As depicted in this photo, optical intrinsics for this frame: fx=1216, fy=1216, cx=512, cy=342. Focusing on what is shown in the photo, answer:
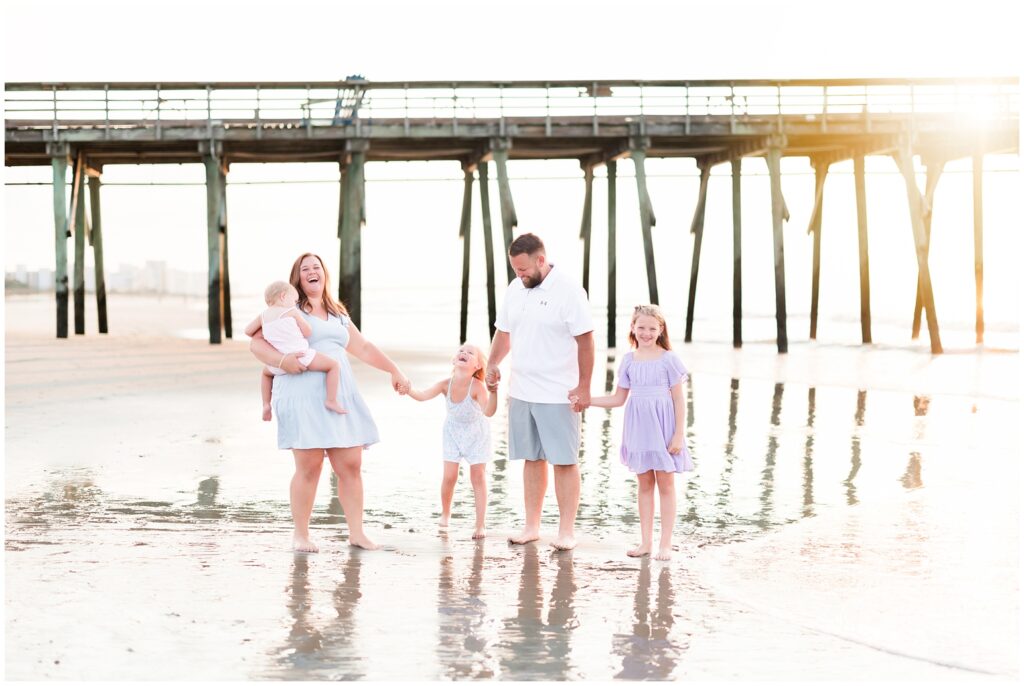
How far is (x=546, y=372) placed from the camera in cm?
577

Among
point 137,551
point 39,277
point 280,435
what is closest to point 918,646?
point 280,435

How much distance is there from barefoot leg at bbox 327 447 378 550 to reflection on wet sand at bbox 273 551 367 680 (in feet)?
1.89

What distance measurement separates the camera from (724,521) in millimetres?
6422

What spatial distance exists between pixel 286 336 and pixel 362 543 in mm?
1011

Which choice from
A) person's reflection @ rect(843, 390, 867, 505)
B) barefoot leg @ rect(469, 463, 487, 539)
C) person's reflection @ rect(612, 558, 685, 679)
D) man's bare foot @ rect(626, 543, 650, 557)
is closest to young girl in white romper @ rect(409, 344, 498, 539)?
barefoot leg @ rect(469, 463, 487, 539)

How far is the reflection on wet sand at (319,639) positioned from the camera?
378 centimetres

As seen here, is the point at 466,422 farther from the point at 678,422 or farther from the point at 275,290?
the point at 275,290

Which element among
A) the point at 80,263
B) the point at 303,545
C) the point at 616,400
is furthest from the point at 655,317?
the point at 80,263

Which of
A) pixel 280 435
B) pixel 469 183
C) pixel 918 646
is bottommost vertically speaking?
pixel 918 646

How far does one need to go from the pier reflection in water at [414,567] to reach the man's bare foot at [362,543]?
8 cm

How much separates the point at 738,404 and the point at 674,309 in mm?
53624

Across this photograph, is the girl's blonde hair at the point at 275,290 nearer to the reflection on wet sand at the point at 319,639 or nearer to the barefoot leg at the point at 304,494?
the barefoot leg at the point at 304,494

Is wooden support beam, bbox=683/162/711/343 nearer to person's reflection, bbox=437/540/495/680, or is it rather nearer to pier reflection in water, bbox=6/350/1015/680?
pier reflection in water, bbox=6/350/1015/680

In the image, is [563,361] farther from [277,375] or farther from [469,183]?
[469,183]
